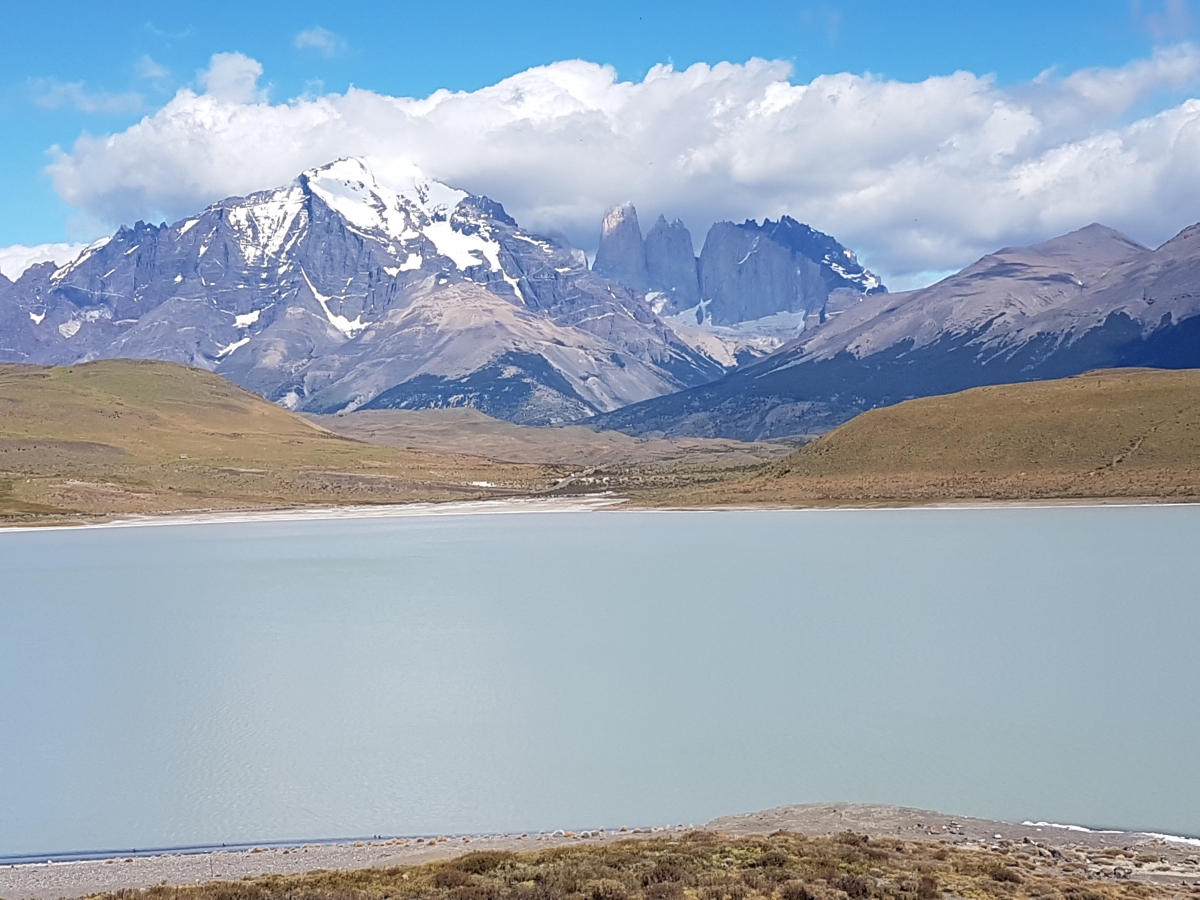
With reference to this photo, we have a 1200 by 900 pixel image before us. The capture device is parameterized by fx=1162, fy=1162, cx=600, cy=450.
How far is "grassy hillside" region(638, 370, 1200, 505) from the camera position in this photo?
125375mm

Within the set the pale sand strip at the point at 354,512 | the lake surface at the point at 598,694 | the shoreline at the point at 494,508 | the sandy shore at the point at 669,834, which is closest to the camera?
the sandy shore at the point at 669,834

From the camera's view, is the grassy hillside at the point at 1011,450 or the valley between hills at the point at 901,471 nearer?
the grassy hillside at the point at 1011,450

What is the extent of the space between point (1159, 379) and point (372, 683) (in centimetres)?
13439

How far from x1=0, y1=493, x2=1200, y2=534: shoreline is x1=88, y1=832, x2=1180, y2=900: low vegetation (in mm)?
100677

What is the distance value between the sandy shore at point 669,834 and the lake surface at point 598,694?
144 centimetres

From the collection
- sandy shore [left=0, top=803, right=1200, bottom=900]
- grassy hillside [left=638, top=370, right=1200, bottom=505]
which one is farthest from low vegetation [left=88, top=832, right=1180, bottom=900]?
grassy hillside [left=638, top=370, right=1200, bottom=505]

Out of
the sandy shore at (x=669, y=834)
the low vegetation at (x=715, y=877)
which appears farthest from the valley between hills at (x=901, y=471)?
the low vegetation at (x=715, y=877)

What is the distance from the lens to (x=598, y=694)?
39656 millimetres

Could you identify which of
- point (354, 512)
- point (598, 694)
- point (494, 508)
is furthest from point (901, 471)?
point (598, 694)

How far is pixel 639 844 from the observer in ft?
73.6

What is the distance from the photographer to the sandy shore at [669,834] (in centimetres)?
2143

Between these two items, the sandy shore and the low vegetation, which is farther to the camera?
the sandy shore

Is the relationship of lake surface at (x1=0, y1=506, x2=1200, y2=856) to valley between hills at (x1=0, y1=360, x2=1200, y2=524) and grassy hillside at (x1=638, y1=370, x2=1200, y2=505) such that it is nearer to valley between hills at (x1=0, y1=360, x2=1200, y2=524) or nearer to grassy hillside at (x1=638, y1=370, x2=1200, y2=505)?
grassy hillside at (x1=638, y1=370, x2=1200, y2=505)

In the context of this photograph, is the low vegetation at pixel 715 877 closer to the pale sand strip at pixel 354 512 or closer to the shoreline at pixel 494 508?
the shoreline at pixel 494 508
